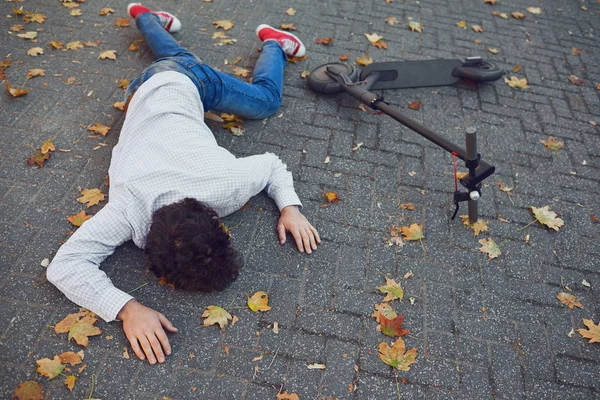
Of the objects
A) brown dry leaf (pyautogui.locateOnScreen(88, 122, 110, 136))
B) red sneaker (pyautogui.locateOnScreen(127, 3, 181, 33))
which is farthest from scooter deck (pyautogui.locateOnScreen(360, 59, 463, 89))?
brown dry leaf (pyautogui.locateOnScreen(88, 122, 110, 136))

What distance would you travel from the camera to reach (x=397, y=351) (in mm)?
2572

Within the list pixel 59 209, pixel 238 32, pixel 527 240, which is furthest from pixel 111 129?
pixel 527 240

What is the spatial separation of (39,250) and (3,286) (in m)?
0.28

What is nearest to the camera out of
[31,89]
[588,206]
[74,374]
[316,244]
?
[74,374]

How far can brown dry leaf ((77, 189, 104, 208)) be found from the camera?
3109mm

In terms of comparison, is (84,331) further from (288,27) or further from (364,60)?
(288,27)

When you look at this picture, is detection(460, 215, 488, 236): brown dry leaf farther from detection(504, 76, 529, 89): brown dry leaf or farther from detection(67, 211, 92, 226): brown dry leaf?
detection(67, 211, 92, 226): brown dry leaf

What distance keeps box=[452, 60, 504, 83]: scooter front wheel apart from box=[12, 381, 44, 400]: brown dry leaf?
3.97 meters

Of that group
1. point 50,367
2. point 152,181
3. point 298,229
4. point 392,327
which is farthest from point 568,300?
point 50,367

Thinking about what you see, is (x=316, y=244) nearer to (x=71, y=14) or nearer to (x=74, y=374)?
(x=74, y=374)

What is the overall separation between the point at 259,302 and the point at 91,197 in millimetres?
1370

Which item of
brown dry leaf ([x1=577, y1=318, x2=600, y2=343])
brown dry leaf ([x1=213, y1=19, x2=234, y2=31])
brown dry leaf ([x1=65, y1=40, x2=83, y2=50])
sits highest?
brown dry leaf ([x1=213, y1=19, x2=234, y2=31])

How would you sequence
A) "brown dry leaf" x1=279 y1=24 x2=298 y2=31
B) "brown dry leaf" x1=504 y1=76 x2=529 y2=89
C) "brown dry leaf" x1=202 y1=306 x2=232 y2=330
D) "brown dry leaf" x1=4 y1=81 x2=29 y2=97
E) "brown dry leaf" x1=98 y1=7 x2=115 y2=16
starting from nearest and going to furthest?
1. "brown dry leaf" x1=202 y1=306 x2=232 y2=330
2. "brown dry leaf" x1=4 y1=81 x2=29 y2=97
3. "brown dry leaf" x1=504 y1=76 x2=529 y2=89
4. "brown dry leaf" x1=98 y1=7 x2=115 y2=16
5. "brown dry leaf" x1=279 y1=24 x2=298 y2=31

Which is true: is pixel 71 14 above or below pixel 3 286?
above
